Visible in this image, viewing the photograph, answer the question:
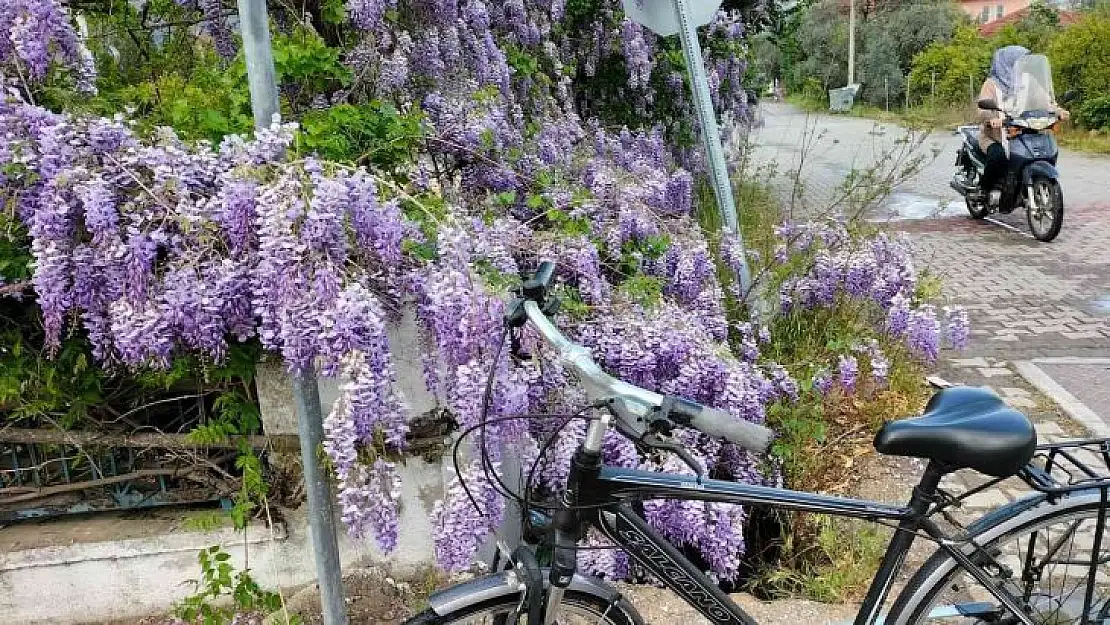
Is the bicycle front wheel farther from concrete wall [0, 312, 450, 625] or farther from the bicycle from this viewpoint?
concrete wall [0, 312, 450, 625]

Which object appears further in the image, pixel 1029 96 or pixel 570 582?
pixel 1029 96

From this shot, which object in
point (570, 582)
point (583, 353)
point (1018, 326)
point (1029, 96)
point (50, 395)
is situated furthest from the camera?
point (1029, 96)

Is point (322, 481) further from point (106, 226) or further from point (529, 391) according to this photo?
point (106, 226)

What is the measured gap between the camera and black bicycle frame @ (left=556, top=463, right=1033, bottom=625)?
199cm

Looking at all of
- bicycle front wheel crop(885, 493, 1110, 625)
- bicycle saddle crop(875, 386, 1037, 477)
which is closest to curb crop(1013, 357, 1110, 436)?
bicycle front wheel crop(885, 493, 1110, 625)

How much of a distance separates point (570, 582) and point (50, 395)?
81.1 inches

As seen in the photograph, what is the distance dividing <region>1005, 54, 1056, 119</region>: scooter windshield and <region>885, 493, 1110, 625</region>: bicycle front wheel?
7.90 meters

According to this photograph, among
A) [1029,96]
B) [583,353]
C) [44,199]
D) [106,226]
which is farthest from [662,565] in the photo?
[1029,96]

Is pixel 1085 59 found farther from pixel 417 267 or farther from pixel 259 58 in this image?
pixel 259 58

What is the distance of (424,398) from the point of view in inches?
126

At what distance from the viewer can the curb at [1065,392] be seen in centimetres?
470

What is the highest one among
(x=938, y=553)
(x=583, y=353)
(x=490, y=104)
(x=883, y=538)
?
(x=490, y=104)

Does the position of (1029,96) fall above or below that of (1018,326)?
above

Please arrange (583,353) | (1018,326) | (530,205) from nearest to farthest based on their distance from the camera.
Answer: (583,353)
(530,205)
(1018,326)
